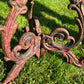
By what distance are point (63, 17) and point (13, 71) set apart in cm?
171

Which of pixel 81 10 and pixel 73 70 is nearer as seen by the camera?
pixel 81 10

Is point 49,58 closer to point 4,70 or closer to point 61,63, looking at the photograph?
point 61,63

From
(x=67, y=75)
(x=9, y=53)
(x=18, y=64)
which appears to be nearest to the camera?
(x=9, y=53)

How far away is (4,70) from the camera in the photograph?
1.81 metres

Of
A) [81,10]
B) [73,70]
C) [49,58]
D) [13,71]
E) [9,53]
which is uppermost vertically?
[81,10]

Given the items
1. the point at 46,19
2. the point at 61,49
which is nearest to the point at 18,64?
the point at 61,49

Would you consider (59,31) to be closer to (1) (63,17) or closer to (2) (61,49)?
(2) (61,49)

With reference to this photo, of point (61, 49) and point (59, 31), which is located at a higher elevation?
point (59, 31)

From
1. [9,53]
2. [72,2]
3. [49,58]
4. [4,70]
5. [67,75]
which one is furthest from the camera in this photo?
[49,58]

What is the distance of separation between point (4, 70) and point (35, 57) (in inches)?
18.6

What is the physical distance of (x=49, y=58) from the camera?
2.05 m

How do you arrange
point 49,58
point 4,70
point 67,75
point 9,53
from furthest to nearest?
point 49,58 < point 67,75 < point 4,70 < point 9,53

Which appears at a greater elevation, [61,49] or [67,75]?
[61,49]

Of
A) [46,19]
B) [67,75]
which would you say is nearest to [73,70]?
[67,75]
